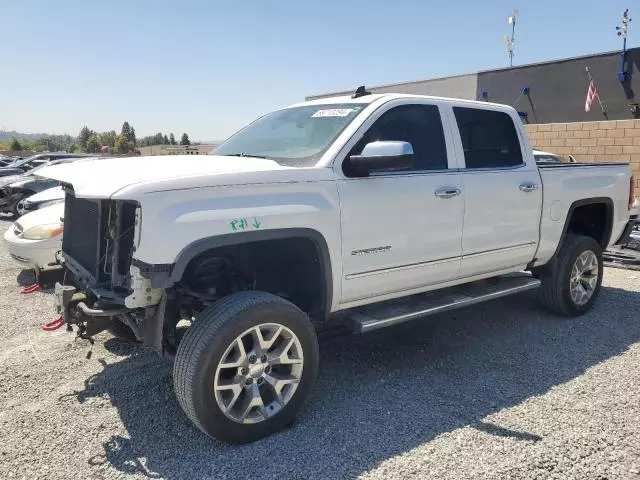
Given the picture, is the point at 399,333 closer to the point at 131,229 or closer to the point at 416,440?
the point at 416,440

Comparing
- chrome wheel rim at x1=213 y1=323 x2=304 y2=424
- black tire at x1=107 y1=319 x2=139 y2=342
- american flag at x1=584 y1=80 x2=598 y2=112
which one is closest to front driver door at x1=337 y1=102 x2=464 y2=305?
chrome wheel rim at x1=213 y1=323 x2=304 y2=424

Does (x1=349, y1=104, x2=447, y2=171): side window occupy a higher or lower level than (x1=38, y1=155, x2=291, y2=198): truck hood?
higher

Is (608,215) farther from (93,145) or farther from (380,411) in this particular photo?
(93,145)

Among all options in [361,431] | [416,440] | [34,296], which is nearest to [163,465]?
[361,431]

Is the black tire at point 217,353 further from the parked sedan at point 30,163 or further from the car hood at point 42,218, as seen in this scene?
the parked sedan at point 30,163

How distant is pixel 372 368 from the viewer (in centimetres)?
435

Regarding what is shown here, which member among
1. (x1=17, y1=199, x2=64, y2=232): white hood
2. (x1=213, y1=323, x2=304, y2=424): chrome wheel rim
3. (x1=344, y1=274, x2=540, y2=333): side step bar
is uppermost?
(x1=17, y1=199, x2=64, y2=232): white hood

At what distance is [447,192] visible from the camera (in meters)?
4.17

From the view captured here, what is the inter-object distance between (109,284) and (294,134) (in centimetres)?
174

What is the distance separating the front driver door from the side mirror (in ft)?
0.53

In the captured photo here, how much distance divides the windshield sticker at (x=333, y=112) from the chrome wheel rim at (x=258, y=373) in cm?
171

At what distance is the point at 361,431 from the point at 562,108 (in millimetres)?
19052

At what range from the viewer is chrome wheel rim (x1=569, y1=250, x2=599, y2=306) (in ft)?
18.8

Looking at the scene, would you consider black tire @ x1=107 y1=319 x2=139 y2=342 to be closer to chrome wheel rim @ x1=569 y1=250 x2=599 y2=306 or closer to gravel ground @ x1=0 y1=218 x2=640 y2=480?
gravel ground @ x1=0 y1=218 x2=640 y2=480
